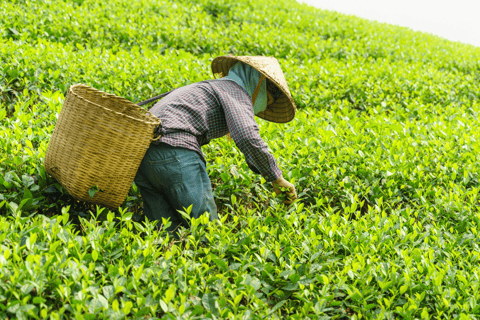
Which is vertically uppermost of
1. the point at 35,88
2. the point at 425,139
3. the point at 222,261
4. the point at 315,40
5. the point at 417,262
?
the point at 315,40

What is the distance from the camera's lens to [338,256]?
7.58 feet

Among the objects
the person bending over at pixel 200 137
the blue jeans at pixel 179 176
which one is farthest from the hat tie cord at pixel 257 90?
the blue jeans at pixel 179 176

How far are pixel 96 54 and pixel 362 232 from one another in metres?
4.52

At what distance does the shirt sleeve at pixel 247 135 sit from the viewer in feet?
7.63

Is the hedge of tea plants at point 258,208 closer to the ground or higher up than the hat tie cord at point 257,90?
closer to the ground

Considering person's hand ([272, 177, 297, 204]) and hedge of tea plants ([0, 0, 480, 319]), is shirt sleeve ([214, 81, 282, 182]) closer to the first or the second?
person's hand ([272, 177, 297, 204])

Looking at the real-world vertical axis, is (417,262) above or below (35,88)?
above

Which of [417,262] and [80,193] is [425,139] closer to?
[417,262]

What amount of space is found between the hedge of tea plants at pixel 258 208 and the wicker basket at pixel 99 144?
0.64 ft

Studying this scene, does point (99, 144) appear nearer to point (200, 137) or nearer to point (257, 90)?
point (200, 137)

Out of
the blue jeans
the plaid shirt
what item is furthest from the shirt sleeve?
the blue jeans

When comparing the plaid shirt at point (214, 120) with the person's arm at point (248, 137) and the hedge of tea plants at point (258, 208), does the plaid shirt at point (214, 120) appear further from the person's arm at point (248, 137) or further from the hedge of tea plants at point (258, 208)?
the hedge of tea plants at point (258, 208)

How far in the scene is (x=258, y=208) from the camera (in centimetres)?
295

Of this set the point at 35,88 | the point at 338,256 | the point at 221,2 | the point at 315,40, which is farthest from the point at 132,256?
the point at 221,2
